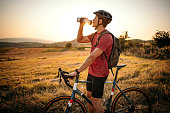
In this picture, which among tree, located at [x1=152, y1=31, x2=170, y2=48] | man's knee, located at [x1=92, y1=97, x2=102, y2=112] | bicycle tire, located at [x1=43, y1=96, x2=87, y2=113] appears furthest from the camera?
tree, located at [x1=152, y1=31, x2=170, y2=48]

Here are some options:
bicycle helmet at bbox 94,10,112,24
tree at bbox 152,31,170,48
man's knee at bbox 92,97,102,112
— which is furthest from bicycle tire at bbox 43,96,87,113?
tree at bbox 152,31,170,48

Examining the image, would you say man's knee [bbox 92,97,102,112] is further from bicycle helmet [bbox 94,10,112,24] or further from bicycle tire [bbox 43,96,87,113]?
bicycle helmet [bbox 94,10,112,24]

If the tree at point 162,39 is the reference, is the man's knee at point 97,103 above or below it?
below

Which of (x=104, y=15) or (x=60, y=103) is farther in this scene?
(x=60, y=103)

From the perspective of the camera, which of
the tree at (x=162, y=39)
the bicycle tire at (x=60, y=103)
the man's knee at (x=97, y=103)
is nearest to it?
the bicycle tire at (x=60, y=103)

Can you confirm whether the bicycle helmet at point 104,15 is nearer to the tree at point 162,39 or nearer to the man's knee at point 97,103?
the man's knee at point 97,103

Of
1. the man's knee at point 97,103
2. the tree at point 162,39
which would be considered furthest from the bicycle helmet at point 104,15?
the tree at point 162,39

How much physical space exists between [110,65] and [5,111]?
355 centimetres

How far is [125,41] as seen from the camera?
2886 centimetres

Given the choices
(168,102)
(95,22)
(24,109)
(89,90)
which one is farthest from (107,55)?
(168,102)

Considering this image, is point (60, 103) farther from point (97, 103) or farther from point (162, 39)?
point (162, 39)

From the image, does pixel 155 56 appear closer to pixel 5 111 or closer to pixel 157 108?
pixel 157 108

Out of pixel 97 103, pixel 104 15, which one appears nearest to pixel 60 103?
pixel 97 103

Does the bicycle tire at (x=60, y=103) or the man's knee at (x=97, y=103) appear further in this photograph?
the man's knee at (x=97, y=103)
